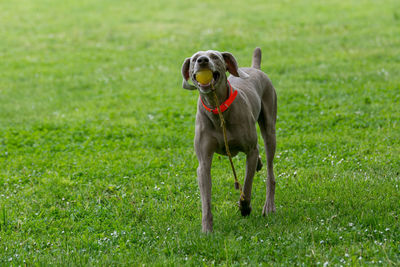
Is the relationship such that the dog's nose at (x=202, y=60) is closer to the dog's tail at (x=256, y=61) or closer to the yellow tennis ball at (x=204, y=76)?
the yellow tennis ball at (x=204, y=76)

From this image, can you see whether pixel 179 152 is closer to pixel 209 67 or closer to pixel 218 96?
pixel 218 96

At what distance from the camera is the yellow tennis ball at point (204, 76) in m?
4.54

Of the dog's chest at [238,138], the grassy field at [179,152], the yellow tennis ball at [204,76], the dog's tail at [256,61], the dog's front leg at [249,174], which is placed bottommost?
the grassy field at [179,152]

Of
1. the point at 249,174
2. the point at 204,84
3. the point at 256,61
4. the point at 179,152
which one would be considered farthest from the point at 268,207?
the point at 179,152

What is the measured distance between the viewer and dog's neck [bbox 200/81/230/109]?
479 cm

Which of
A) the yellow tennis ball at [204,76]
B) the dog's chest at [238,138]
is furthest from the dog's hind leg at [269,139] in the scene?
the yellow tennis ball at [204,76]

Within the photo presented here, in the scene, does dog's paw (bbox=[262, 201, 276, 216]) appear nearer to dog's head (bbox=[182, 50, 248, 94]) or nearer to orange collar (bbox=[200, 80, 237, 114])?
orange collar (bbox=[200, 80, 237, 114])

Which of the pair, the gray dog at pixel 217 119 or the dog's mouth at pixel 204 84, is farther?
the gray dog at pixel 217 119

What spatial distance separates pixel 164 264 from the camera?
4.30m

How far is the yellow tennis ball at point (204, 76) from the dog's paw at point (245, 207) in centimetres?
143

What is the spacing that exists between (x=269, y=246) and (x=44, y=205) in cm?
301

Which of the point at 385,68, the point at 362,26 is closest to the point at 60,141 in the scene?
the point at 385,68

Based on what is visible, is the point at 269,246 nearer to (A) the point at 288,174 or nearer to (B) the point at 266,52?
(A) the point at 288,174

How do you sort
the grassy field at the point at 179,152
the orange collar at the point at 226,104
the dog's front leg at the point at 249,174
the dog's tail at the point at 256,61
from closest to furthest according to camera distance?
the grassy field at the point at 179,152 → the orange collar at the point at 226,104 → the dog's front leg at the point at 249,174 → the dog's tail at the point at 256,61
